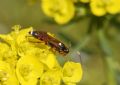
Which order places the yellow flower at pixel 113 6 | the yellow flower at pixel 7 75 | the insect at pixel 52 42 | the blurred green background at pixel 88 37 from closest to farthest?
the yellow flower at pixel 7 75, the insect at pixel 52 42, the yellow flower at pixel 113 6, the blurred green background at pixel 88 37

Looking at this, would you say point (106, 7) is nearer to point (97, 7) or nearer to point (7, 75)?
point (97, 7)

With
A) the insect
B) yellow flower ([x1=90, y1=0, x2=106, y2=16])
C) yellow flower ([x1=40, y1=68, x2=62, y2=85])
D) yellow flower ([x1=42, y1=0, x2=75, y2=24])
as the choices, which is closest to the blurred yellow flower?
yellow flower ([x1=90, y1=0, x2=106, y2=16])

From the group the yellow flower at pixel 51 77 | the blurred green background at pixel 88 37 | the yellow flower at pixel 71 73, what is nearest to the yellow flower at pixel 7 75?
the yellow flower at pixel 51 77

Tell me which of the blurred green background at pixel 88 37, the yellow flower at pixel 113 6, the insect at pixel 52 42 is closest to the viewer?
the insect at pixel 52 42

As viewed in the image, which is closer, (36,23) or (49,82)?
(49,82)

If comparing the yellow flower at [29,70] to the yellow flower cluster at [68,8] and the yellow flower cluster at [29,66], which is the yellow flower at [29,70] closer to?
the yellow flower cluster at [29,66]

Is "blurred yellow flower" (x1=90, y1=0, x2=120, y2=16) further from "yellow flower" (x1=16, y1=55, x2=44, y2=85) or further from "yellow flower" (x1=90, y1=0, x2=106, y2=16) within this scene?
"yellow flower" (x1=16, y1=55, x2=44, y2=85)

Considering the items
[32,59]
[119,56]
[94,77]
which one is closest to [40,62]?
[32,59]

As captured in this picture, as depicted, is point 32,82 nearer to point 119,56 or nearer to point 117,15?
point 117,15
